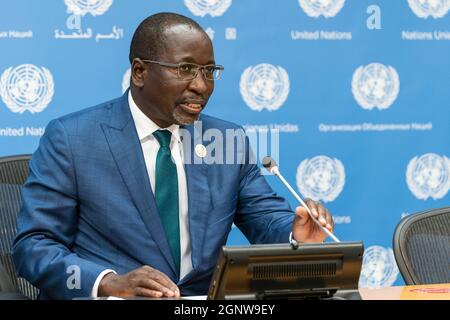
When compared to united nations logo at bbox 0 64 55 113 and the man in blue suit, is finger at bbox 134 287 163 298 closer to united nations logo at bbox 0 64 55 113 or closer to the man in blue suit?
the man in blue suit

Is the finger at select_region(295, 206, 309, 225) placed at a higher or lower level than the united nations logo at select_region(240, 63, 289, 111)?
lower

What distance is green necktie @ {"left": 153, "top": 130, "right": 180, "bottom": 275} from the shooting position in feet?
9.13

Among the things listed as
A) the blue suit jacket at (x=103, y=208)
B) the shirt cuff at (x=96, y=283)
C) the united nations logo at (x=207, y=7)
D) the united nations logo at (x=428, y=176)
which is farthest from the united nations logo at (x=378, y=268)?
the shirt cuff at (x=96, y=283)

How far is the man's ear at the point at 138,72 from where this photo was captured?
114 inches

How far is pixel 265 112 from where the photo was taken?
4.32 metres

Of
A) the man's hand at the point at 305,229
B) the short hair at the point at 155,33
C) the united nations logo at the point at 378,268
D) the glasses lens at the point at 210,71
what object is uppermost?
the short hair at the point at 155,33

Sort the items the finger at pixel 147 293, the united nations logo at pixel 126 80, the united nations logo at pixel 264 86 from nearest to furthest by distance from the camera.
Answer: the finger at pixel 147 293 < the united nations logo at pixel 126 80 < the united nations logo at pixel 264 86

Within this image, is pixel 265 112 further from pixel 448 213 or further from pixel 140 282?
pixel 140 282

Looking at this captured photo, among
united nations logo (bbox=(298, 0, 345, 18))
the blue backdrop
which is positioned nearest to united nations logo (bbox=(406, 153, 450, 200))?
the blue backdrop

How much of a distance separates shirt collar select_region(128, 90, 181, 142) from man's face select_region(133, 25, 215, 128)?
2cm

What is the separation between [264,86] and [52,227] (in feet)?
6.27

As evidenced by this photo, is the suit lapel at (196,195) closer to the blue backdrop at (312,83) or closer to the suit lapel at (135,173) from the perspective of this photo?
the suit lapel at (135,173)

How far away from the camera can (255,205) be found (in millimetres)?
3033
